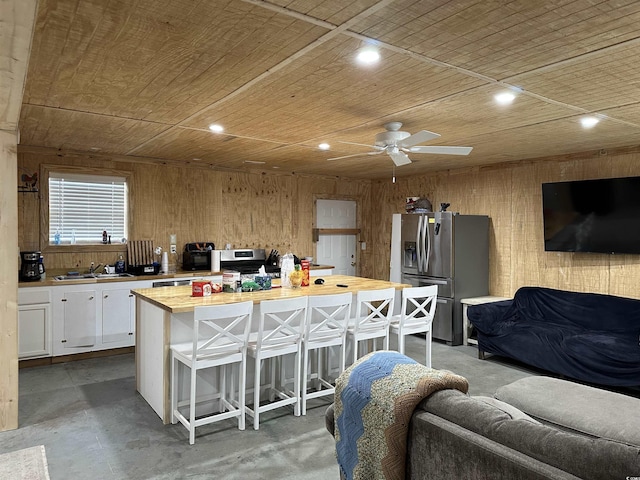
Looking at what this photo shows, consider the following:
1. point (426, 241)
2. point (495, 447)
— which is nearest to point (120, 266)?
point (426, 241)

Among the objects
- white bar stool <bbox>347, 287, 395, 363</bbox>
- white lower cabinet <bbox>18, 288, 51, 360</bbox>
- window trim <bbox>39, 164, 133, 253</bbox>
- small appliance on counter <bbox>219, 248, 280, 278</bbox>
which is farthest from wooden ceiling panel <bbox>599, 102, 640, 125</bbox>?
white lower cabinet <bbox>18, 288, 51, 360</bbox>

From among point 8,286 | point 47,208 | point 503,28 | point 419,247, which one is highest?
point 503,28

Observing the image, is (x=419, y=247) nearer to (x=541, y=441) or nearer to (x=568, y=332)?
(x=568, y=332)

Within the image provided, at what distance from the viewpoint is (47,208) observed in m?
5.18

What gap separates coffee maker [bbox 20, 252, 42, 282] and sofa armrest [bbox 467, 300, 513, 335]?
15.9ft

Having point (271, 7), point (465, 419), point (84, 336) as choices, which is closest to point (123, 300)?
point (84, 336)

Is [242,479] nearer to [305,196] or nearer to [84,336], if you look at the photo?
[84,336]

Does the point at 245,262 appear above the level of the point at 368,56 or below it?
below

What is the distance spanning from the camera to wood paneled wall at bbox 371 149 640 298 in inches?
192

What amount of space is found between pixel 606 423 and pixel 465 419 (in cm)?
141

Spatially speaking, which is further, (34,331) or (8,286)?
(34,331)

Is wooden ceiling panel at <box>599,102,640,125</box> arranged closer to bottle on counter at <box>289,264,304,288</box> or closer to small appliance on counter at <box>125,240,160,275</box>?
bottle on counter at <box>289,264,304,288</box>

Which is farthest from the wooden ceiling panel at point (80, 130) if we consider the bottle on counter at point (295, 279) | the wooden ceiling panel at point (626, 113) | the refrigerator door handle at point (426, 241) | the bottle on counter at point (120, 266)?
the wooden ceiling panel at point (626, 113)

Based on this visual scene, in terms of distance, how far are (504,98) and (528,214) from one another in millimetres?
3000
